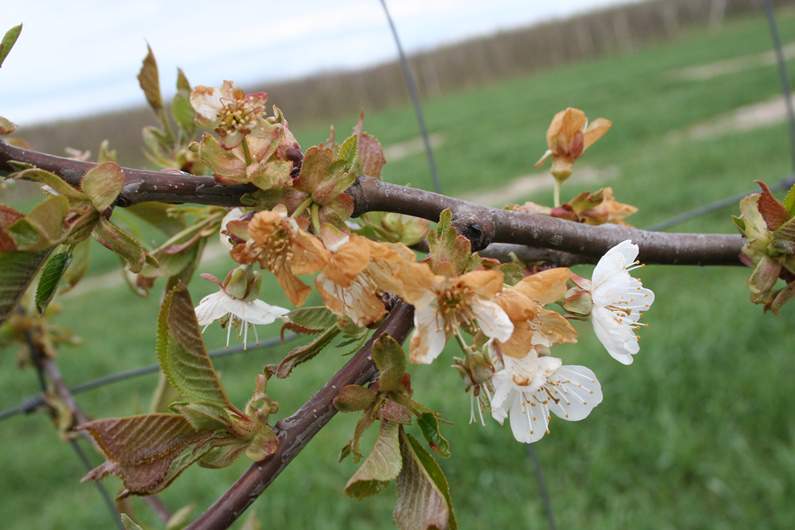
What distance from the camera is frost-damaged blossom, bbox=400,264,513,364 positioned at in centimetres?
40

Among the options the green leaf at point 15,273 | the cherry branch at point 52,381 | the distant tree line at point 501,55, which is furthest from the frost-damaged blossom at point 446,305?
the distant tree line at point 501,55

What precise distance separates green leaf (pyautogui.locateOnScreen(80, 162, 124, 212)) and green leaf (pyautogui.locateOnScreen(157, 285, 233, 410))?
0.22 ft

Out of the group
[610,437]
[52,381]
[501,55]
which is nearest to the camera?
[52,381]

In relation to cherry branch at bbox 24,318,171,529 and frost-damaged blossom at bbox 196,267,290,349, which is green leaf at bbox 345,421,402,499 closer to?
frost-damaged blossom at bbox 196,267,290,349

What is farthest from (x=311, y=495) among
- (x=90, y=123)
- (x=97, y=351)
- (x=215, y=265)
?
(x=90, y=123)

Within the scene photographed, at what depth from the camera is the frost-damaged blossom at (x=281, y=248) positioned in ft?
1.34

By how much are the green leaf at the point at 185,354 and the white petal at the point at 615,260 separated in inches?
10.4

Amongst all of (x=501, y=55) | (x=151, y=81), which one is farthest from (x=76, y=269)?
(x=501, y=55)

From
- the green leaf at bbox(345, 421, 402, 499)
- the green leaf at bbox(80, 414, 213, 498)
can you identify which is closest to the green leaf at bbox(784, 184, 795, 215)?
the green leaf at bbox(345, 421, 402, 499)

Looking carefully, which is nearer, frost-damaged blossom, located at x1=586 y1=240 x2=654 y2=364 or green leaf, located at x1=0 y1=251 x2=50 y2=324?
green leaf, located at x1=0 y1=251 x2=50 y2=324

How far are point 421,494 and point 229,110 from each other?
0.26 m

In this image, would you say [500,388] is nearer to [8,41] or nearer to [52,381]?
[8,41]

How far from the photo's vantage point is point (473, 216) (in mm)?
485

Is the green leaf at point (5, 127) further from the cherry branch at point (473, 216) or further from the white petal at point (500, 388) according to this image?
the white petal at point (500, 388)
